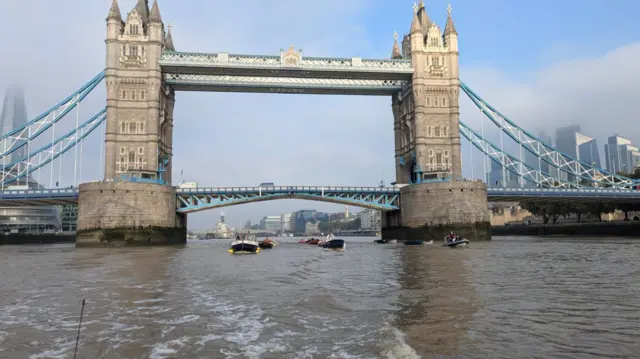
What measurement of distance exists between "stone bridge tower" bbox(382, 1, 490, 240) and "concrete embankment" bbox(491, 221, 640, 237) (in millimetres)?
24496

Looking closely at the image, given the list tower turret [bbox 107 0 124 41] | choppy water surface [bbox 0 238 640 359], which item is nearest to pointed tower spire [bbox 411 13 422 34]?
tower turret [bbox 107 0 124 41]

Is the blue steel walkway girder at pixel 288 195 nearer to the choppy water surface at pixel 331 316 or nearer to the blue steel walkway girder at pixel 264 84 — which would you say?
the blue steel walkway girder at pixel 264 84

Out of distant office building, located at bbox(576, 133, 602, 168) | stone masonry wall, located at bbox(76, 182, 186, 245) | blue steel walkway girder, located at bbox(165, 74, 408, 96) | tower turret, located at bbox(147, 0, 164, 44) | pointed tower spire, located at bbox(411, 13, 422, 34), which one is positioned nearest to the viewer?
stone masonry wall, located at bbox(76, 182, 186, 245)

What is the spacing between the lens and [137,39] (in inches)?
2357

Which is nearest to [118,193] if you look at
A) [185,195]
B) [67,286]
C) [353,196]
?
[185,195]

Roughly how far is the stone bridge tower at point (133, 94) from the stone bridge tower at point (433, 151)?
31974mm

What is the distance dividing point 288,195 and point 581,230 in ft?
155

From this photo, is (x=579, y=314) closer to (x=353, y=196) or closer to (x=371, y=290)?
(x=371, y=290)

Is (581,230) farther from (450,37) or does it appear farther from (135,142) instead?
(135,142)

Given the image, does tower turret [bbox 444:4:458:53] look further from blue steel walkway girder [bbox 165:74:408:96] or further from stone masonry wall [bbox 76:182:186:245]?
stone masonry wall [bbox 76:182:186:245]

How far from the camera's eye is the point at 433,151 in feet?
209

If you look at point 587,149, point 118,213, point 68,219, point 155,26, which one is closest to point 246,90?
point 155,26

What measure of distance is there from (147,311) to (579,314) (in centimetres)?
1020

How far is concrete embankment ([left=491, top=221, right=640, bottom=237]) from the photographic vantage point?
223 feet
